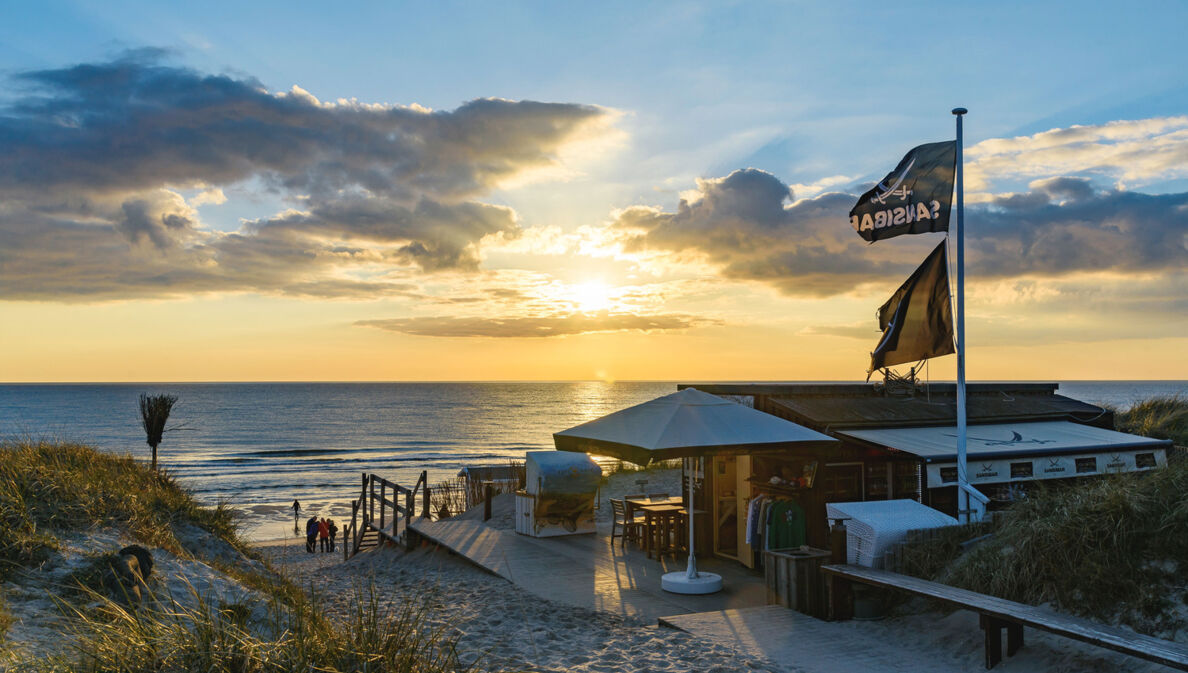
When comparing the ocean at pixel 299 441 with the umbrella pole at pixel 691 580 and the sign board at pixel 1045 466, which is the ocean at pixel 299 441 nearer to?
the umbrella pole at pixel 691 580

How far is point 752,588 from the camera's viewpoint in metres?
9.70

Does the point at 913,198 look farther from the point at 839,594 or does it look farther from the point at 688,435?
the point at 839,594

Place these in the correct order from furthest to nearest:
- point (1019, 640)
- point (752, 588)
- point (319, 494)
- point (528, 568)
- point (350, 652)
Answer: point (319, 494) < point (528, 568) < point (752, 588) < point (1019, 640) < point (350, 652)

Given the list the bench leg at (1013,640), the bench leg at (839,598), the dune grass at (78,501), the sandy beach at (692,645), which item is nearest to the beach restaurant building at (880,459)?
the bench leg at (839,598)

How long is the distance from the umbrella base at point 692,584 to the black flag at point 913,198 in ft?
17.8

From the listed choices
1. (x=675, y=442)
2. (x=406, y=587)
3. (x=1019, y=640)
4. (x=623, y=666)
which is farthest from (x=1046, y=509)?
(x=406, y=587)

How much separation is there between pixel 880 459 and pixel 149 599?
355 inches

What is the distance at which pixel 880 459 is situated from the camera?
10.5 metres

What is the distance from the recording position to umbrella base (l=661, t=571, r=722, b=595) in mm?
9359

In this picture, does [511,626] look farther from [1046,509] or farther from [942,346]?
[942,346]

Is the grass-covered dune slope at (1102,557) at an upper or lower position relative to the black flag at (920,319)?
lower

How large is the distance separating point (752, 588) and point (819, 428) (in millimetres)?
2357

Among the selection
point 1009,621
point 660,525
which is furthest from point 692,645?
point 660,525

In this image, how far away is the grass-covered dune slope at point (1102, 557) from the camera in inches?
241
